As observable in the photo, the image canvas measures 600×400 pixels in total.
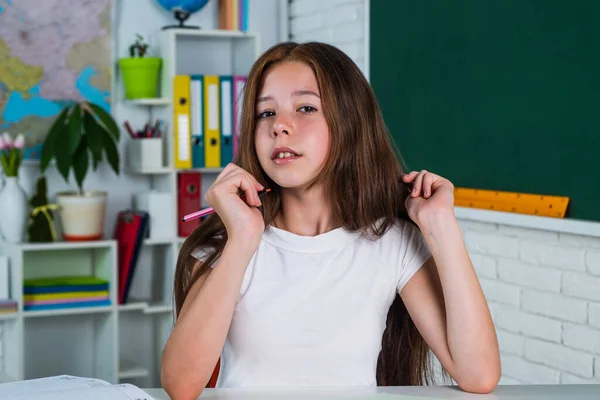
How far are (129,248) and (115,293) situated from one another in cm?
Answer: 19

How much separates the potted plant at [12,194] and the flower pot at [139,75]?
18.7 inches

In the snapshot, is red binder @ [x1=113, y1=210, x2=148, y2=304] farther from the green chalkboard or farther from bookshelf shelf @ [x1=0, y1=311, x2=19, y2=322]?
the green chalkboard

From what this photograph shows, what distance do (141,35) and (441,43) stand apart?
53.1 inches

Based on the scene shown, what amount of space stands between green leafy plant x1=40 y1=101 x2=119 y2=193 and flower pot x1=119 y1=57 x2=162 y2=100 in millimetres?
191

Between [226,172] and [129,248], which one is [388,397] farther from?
[129,248]

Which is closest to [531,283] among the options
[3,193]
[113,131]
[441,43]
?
[441,43]

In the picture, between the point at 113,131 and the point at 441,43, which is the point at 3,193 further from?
the point at 441,43

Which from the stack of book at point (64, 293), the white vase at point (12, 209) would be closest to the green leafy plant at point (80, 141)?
the white vase at point (12, 209)

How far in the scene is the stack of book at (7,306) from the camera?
311 cm

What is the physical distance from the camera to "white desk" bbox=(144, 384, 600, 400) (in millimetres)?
1177

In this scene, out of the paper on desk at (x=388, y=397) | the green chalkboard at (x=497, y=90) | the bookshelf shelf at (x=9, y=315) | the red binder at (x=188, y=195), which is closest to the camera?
the paper on desk at (x=388, y=397)

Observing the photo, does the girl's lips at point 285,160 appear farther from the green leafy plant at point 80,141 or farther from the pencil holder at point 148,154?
the pencil holder at point 148,154

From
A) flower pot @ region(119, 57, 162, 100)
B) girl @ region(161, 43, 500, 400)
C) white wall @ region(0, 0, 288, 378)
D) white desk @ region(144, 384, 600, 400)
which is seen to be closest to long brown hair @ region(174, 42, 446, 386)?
girl @ region(161, 43, 500, 400)

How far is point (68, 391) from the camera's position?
1.09 meters
